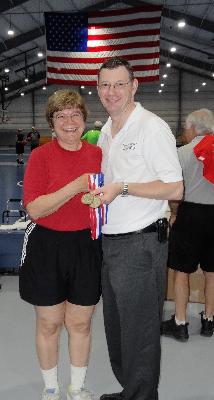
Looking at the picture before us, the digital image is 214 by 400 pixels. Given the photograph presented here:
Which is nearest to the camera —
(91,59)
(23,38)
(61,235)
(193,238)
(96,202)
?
(96,202)

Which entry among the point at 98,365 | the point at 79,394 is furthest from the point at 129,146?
the point at 98,365

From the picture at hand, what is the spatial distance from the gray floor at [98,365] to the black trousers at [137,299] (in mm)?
539

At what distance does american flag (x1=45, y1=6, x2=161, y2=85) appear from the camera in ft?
27.7

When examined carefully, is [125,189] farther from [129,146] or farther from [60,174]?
[60,174]

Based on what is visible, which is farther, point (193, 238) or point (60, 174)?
point (193, 238)

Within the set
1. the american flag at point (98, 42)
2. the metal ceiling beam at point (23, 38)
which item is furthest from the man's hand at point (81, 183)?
the metal ceiling beam at point (23, 38)

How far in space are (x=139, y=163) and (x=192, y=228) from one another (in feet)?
4.54

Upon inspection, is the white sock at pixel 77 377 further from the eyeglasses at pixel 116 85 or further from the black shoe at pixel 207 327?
the eyeglasses at pixel 116 85

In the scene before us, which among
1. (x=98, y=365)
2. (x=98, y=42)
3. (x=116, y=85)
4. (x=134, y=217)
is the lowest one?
(x=98, y=365)

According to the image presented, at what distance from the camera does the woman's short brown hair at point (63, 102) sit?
6.87ft

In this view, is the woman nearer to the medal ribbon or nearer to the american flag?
the medal ribbon

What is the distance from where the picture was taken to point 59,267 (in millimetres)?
2201

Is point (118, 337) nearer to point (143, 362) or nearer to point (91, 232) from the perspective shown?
point (143, 362)

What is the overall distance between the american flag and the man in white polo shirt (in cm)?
670
